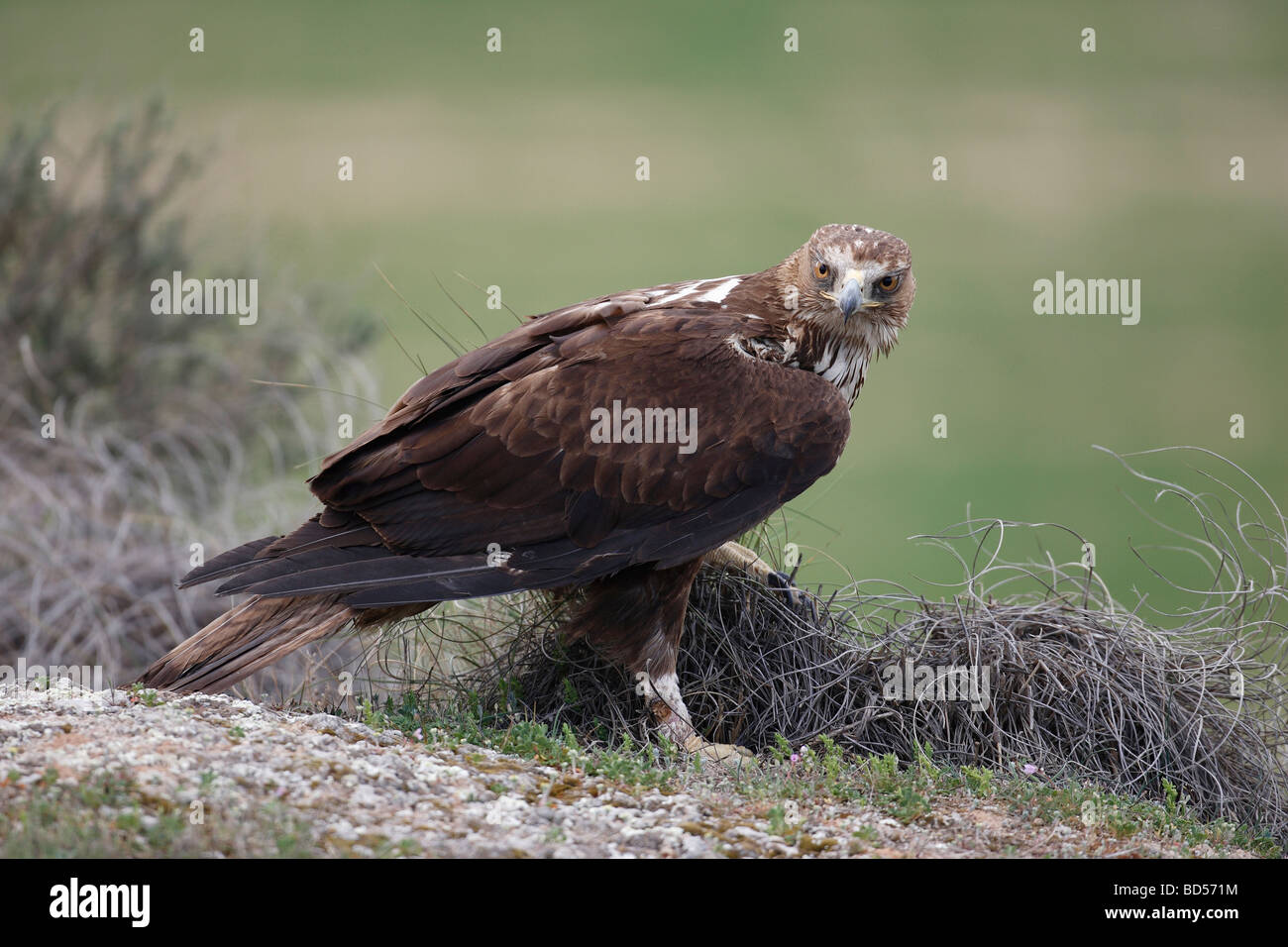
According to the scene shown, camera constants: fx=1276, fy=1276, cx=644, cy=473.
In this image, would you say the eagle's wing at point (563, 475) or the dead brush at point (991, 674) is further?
the dead brush at point (991, 674)

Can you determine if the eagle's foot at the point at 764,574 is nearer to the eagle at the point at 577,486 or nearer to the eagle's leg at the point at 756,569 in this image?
the eagle's leg at the point at 756,569

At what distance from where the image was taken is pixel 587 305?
513 cm

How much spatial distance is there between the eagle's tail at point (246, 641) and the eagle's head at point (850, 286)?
2.11 metres

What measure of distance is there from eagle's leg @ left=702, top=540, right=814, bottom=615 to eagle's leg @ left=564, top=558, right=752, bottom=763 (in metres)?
0.61

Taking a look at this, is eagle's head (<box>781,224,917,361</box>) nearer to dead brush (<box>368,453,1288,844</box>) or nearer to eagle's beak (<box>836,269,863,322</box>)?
eagle's beak (<box>836,269,863,322</box>)

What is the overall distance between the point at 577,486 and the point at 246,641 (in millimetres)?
1323

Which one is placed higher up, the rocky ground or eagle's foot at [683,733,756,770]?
the rocky ground

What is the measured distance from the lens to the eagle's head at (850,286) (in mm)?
4898

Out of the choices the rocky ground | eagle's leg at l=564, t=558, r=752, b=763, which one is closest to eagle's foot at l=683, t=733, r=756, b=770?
eagle's leg at l=564, t=558, r=752, b=763

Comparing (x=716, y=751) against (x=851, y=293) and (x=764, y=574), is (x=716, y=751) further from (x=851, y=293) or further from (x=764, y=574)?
(x=851, y=293)

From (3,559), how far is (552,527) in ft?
17.0

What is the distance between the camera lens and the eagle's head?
4898mm

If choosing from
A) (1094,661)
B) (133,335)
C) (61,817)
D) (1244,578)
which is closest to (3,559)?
(133,335)

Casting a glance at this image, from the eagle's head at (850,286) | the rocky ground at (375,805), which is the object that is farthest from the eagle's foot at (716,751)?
the eagle's head at (850,286)
